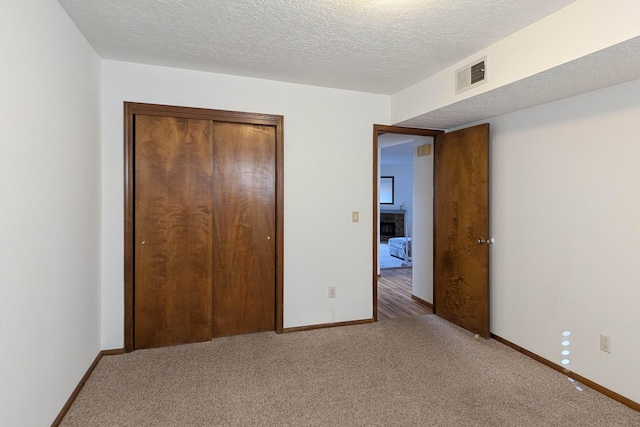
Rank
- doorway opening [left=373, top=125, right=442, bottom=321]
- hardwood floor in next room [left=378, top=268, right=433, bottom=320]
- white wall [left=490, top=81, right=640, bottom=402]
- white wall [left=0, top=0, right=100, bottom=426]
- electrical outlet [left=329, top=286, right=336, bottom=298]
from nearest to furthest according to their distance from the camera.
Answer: white wall [left=0, top=0, right=100, bottom=426] < white wall [left=490, top=81, right=640, bottom=402] < electrical outlet [left=329, top=286, right=336, bottom=298] < doorway opening [left=373, top=125, right=442, bottom=321] < hardwood floor in next room [left=378, top=268, right=433, bottom=320]

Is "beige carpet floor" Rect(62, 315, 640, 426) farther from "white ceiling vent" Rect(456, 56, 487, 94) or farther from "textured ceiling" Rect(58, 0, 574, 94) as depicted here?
"textured ceiling" Rect(58, 0, 574, 94)

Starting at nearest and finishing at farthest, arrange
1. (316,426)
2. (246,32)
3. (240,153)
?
(316,426) → (246,32) → (240,153)

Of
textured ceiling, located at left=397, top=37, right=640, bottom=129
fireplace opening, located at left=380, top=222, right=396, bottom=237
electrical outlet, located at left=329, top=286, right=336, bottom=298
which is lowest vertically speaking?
electrical outlet, located at left=329, top=286, right=336, bottom=298

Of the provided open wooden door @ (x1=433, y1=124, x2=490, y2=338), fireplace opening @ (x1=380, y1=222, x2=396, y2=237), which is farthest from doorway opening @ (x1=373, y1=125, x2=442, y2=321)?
fireplace opening @ (x1=380, y1=222, x2=396, y2=237)

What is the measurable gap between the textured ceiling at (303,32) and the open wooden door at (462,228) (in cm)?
93

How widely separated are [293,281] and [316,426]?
1546 millimetres

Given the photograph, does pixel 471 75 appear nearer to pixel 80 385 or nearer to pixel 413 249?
pixel 413 249

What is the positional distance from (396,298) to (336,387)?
246 centimetres

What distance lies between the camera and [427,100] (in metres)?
3.11

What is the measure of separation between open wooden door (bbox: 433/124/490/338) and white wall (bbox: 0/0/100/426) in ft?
10.8

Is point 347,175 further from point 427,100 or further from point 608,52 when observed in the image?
point 608,52

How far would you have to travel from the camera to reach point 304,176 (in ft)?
11.2

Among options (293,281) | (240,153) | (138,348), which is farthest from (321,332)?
(240,153)

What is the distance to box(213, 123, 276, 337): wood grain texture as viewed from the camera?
3215 mm
